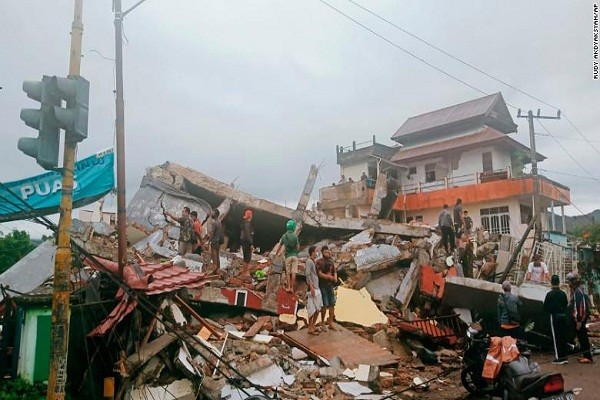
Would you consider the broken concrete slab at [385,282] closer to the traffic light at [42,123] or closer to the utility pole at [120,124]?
the utility pole at [120,124]

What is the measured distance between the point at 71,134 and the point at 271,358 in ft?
15.4

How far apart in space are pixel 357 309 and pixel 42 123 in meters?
7.61

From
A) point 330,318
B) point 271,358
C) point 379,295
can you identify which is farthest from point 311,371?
point 379,295

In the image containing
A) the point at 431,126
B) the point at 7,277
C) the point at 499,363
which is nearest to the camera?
the point at 499,363

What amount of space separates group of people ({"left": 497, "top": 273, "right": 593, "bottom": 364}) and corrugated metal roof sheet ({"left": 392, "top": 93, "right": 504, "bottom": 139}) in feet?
73.6

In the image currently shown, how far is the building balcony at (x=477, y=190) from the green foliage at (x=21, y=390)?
2438 cm

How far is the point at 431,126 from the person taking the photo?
32.1 m

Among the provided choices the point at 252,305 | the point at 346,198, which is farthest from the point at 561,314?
the point at 346,198

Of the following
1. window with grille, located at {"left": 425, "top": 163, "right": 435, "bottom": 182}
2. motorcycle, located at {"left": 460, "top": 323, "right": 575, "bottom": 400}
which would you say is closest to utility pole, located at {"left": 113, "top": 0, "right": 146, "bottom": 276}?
motorcycle, located at {"left": 460, "top": 323, "right": 575, "bottom": 400}

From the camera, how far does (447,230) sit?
13844 millimetres

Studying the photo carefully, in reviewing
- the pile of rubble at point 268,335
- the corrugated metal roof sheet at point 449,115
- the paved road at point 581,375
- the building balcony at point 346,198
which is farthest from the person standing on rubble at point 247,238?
the corrugated metal roof sheet at point 449,115

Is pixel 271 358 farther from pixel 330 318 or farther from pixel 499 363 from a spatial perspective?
pixel 499 363

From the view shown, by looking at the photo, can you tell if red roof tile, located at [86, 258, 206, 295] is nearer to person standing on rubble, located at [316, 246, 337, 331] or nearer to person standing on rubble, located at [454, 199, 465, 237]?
person standing on rubble, located at [316, 246, 337, 331]

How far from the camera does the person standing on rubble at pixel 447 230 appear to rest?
1362 cm
